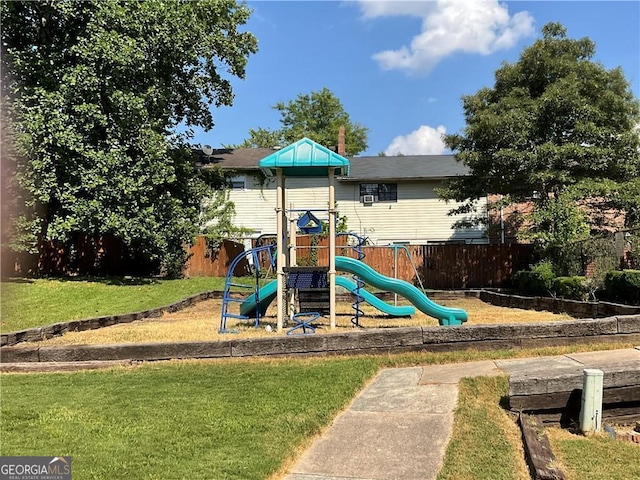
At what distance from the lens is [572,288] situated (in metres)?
12.9

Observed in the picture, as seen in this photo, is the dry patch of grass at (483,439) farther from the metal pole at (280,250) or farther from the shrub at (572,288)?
the shrub at (572,288)

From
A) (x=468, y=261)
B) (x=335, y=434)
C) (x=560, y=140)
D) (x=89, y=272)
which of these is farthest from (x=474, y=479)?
(x=89, y=272)

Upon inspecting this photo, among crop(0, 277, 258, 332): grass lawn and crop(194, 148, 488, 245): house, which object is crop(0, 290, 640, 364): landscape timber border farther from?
crop(194, 148, 488, 245): house

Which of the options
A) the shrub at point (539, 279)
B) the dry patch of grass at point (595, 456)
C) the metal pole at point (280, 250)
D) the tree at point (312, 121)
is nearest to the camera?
the dry patch of grass at point (595, 456)

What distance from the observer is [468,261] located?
22.0m

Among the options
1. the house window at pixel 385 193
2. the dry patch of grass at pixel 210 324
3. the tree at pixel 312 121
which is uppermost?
the tree at pixel 312 121

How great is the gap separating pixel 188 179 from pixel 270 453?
20.2 meters

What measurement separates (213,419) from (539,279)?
12936 mm

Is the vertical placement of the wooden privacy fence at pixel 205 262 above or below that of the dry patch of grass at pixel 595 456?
above

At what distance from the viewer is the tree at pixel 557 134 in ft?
56.3

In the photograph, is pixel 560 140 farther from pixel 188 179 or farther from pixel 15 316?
pixel 15 316

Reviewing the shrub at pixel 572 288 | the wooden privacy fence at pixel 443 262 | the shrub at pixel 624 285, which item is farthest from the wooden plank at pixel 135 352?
the wooden privacy fence at pixel 443 262

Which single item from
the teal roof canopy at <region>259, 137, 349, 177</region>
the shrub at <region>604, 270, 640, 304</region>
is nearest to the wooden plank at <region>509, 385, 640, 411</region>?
the teal roof canopy at <region>259, 137, 349, 177</region>

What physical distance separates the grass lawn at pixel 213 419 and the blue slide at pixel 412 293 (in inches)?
117
